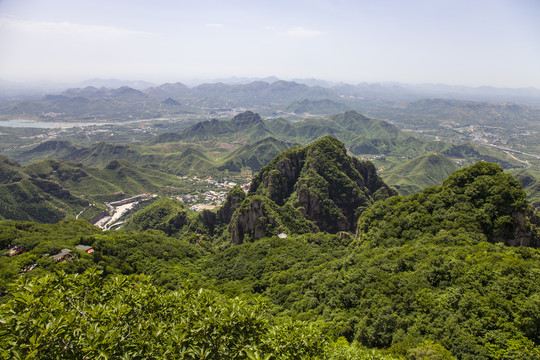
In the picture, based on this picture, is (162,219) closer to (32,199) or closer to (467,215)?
(32,199)

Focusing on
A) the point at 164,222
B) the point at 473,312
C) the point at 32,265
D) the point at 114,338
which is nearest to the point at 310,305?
the point at 473,312

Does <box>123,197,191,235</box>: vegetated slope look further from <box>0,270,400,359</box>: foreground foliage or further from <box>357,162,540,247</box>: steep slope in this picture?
<box>0,270,400,359</box>: foreground foliage

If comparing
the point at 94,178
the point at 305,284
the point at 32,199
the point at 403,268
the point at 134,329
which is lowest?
the point at 32,199

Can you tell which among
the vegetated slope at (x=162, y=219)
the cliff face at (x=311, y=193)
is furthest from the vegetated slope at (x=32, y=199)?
the cliff face at (x=311, y=193)

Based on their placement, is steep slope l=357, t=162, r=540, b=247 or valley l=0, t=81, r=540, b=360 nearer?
valley l=0, t=81, r=540, b=360

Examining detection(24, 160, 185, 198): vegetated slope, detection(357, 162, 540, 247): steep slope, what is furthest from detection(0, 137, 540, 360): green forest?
detection(24, 160, 185, 198): vegetated slope

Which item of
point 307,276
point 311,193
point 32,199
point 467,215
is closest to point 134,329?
point 307,276
